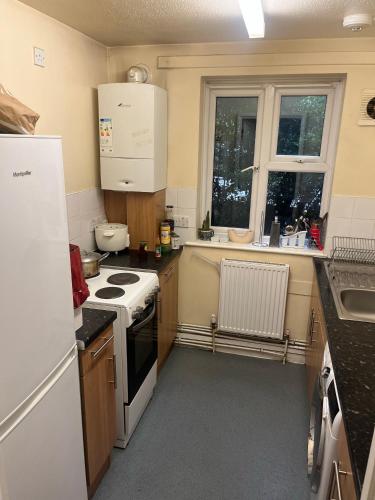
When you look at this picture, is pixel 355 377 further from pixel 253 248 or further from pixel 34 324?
pixel 253 248

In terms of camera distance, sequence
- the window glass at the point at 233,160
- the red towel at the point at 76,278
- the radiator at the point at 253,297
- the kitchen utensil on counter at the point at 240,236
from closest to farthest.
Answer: the red towel at the point at 76,278 → the radiator at the point at 253,297 → the window glass at the point at 233,160 → the kitchen utensil on counter at the point at 240,236

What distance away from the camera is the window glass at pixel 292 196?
289 cm

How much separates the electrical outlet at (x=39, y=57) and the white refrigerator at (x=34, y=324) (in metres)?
1.12

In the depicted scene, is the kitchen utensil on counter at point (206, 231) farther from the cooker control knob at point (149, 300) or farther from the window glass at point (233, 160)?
the cooker control knob at point (149, 300)

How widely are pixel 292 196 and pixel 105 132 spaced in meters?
1.52

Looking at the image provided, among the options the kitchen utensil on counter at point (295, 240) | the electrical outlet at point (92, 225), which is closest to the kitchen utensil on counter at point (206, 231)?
the kitchen utensil on counter at point (295, 240)

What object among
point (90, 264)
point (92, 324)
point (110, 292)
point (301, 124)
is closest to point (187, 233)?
point (90, 264)

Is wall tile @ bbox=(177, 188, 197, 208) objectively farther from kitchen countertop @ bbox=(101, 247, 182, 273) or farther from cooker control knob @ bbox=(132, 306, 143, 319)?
cooker control knob @ bbox=(132, 306, 143, 319)

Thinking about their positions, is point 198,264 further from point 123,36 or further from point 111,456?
point 123,36

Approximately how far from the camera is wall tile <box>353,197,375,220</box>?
8.39 feet

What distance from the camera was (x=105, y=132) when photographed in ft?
8.41

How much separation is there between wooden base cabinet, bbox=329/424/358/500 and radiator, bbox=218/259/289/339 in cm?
158

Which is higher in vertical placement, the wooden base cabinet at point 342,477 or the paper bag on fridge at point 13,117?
the paper bag on fridge at point 13,117

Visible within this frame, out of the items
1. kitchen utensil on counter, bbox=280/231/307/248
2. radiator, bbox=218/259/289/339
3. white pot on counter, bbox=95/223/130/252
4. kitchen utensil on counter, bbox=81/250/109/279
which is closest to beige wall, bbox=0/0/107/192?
white pot on counter, bbox=95/223/130/252
